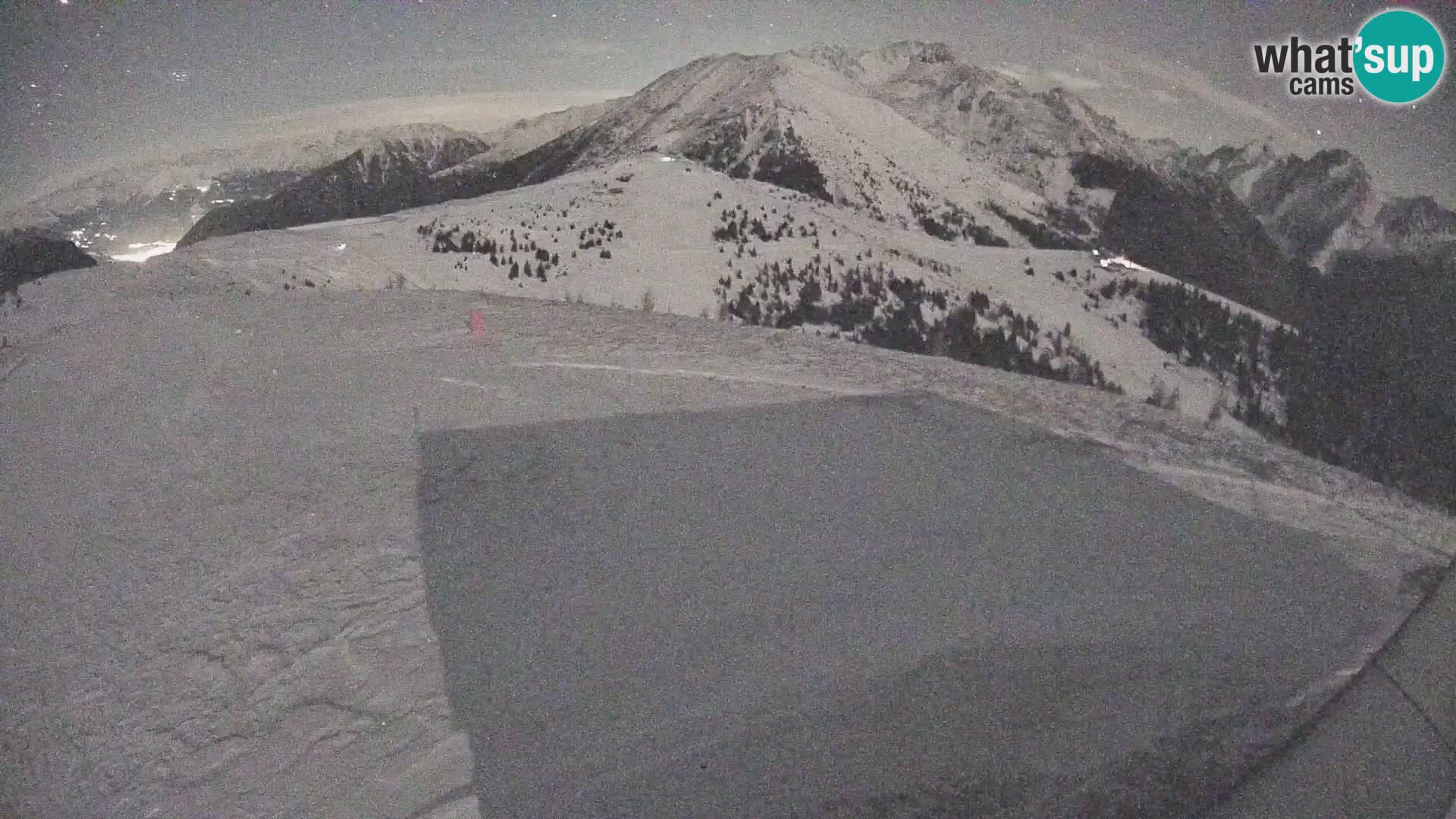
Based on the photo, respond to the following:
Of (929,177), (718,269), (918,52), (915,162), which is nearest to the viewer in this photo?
(718,269)

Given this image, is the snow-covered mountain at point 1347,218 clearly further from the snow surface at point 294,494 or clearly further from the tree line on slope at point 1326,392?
the snow surface at point 294,494

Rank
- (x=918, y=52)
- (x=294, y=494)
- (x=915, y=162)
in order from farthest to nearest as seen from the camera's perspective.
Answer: (x=918, y=52) < (x=915, y=162) < (x=294, y=494)

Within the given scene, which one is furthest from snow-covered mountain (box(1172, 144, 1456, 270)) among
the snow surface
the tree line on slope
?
the snow surface

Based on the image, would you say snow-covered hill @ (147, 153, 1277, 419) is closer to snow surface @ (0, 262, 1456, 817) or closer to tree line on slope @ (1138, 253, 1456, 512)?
Result: tree line on slope @ (1138, 253, 1456, 512)

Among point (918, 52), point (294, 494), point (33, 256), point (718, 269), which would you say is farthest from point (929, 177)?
point (918, 52)

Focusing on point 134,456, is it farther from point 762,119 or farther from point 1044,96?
point 1044,96

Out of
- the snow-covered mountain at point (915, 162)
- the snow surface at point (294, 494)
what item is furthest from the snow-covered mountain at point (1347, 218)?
the snow surface at point (294, 494)

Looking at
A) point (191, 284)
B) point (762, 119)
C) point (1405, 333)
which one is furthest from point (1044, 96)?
point (191, 284)

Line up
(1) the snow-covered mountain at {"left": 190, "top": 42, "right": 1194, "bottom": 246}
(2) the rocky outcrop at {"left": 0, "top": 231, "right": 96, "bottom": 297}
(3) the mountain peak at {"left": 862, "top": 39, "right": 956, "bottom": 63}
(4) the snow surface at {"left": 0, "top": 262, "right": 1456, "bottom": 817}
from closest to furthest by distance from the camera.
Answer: (4) the snow surface at {"left": 0, "top": 262, "right": 1456, "bottom": 817} → (2) the rocky outcrop at {"left": 0, "top": 231, "right": 96, "bottom": 297} → (1) the snow-covered mountain at {"left": 190, "top": 42, "right": 1194, "bottom": 246} → (3) the mountain peak at {"left": 862, "top": 39, "right": 956, "bottom": 63}

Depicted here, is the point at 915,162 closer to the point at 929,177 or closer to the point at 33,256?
the point at 929,177

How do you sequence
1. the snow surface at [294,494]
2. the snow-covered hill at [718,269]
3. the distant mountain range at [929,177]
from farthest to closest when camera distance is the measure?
1. the distant mountain range at [929,177]
2. the snow-covered hill at [718,269]
3. the snow surface at [294,494]

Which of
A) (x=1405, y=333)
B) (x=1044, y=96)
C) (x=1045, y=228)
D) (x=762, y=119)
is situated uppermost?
(x=1044, y=96)
